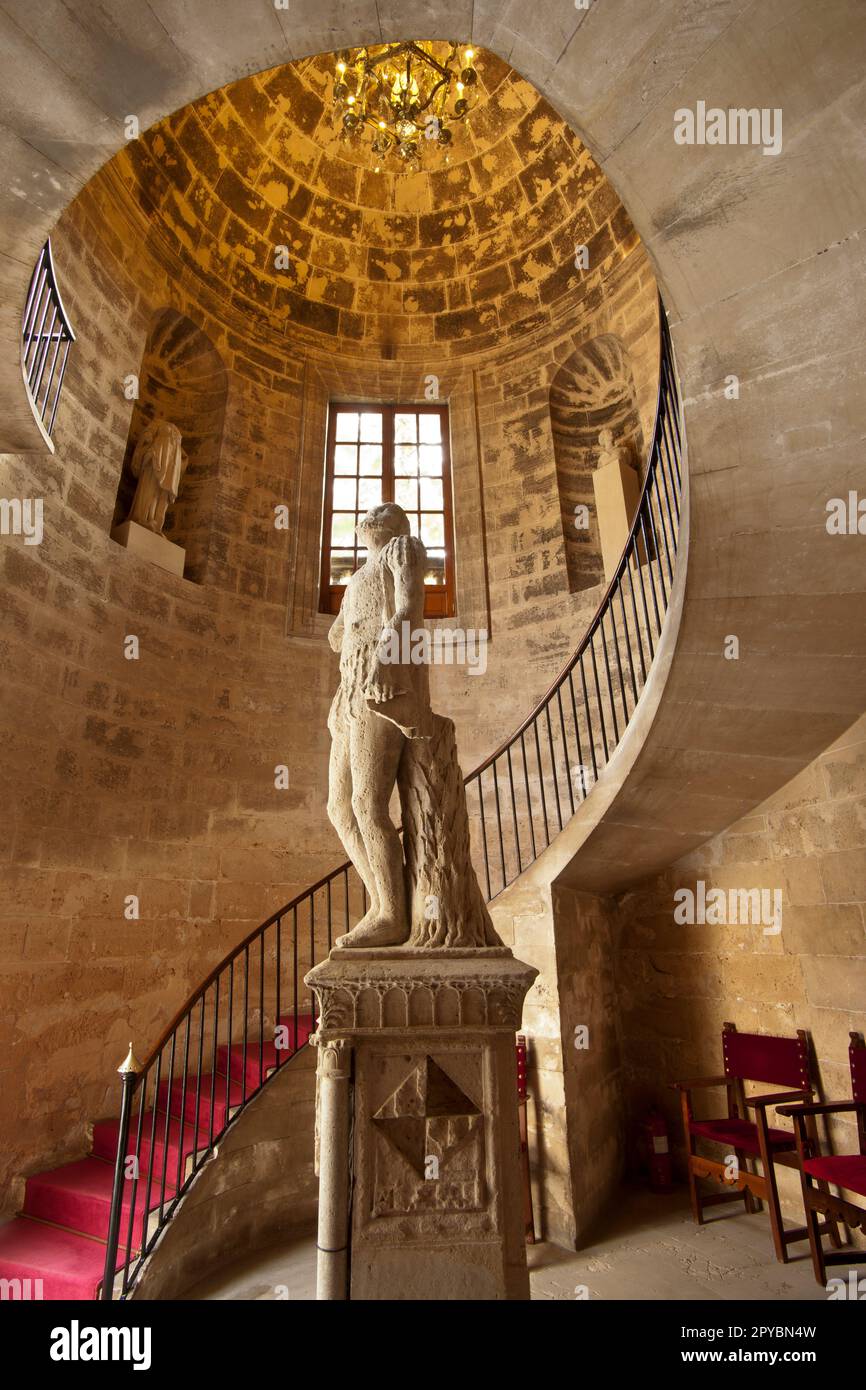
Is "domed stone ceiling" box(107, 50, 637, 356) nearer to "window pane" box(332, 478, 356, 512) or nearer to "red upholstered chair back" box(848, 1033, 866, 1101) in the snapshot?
"window pane" box(332, 478, 356, 512)

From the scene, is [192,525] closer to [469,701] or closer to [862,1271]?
[469,701]

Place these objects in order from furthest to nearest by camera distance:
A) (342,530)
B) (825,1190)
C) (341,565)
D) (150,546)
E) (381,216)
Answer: (381,216)
(342,530)
(341,565)
(150,546)
(825,1190)

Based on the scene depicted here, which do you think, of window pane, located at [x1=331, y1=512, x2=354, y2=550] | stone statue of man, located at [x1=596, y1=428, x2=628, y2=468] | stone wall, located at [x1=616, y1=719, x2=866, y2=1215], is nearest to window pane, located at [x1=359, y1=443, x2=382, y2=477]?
window pane, located at [x1=331, y1=512, x2=354, y2=550]

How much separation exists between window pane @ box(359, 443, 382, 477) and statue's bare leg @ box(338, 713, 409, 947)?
19.5 ft

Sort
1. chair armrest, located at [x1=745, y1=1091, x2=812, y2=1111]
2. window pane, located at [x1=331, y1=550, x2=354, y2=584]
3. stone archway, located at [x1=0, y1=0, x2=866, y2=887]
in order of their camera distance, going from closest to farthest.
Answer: stone archway, located at [x1=0, y1=0, x2=866, y2=887] → chair armrest, located at [x1=745, y1=1091, x2=812, y2=1111] → window pane, located at [x1=331, y1=550, x2=354, y2=584]

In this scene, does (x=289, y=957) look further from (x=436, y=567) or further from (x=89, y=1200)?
(x=436, y=567)

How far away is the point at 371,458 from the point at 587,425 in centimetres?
235

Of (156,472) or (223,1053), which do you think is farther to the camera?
(156,472)

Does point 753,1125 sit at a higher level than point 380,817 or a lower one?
lower

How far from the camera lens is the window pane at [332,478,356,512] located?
775cm

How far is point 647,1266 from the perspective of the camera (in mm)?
3619

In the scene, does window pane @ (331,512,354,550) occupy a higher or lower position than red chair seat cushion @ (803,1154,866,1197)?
higher

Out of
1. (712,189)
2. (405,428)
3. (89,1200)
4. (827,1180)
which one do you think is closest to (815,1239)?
(827,1180)
